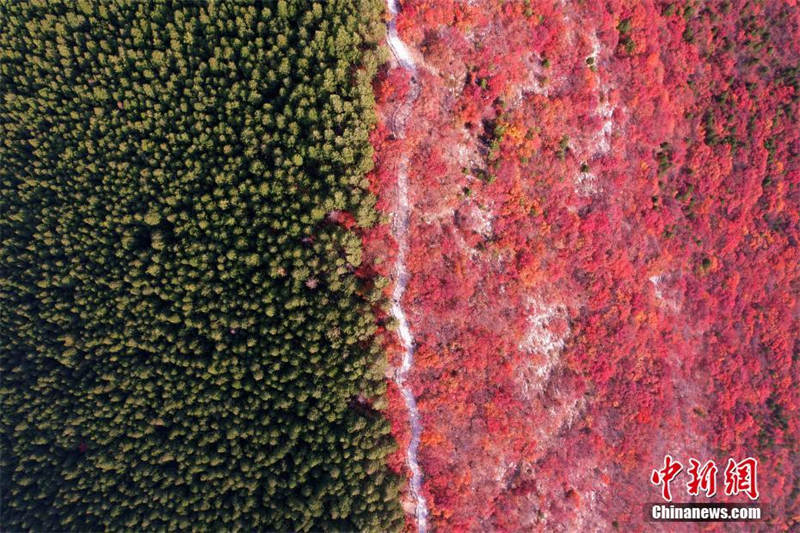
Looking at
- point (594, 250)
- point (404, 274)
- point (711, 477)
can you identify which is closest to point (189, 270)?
point (404, 274)

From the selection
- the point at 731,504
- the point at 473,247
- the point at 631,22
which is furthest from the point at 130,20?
the point at 731,504

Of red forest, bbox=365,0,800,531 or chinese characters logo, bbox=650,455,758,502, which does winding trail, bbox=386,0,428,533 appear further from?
chinese characters logo, bbox=650,455,758,502

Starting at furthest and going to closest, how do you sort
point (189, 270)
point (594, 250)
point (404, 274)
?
1. point (594, 250)
2. point (404, 274)
3. point (189, 270)

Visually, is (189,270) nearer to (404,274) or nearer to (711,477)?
(404,274)

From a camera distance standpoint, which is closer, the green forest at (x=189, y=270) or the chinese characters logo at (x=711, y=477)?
the green forest at (x=189, y=270)

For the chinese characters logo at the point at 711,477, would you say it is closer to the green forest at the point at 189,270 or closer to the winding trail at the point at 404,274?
the winding trail at the point at 404,274

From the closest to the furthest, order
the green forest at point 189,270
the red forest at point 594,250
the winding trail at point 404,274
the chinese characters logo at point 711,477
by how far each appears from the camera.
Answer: the green forest at point 189,270
the winding trail at point 404,274
the red forest at point 594,250
the chinese characters logo at point 711,477

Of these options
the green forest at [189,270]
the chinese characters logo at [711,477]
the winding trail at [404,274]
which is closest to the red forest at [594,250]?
the winding trail at [404,274]
